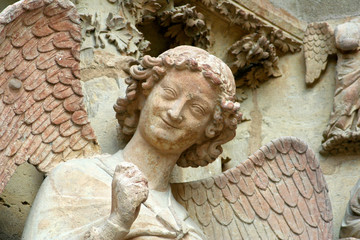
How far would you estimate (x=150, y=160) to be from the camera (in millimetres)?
5812

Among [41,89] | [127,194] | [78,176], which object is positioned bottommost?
[78,176]

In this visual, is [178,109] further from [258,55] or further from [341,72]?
[341,72]

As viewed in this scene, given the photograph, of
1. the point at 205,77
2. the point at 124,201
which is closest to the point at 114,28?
the point at 205,77

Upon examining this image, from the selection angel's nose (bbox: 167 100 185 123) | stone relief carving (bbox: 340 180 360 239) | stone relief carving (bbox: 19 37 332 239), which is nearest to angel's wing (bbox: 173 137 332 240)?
stone relief carving (bbox: 19 37 332 239)

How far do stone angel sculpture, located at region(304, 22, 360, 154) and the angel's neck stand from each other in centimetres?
156

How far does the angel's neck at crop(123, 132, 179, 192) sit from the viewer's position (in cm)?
580

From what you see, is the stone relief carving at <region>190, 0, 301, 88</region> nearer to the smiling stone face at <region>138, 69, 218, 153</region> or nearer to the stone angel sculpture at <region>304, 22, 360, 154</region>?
the stone angel sculpture at <region>304, 22, 360, 154</region>

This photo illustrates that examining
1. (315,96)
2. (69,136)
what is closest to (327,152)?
(315,96)

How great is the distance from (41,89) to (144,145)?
0.60 metres

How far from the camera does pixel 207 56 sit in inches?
229

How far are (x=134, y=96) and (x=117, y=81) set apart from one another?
645 millimetres

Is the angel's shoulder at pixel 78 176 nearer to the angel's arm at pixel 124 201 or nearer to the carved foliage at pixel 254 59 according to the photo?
the angel's arm at pixel 124 201

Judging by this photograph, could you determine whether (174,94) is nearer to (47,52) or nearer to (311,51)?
(47,52)

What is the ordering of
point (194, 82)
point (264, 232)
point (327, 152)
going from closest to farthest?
point (194, 82), point (264, 232), point (327, 152)
